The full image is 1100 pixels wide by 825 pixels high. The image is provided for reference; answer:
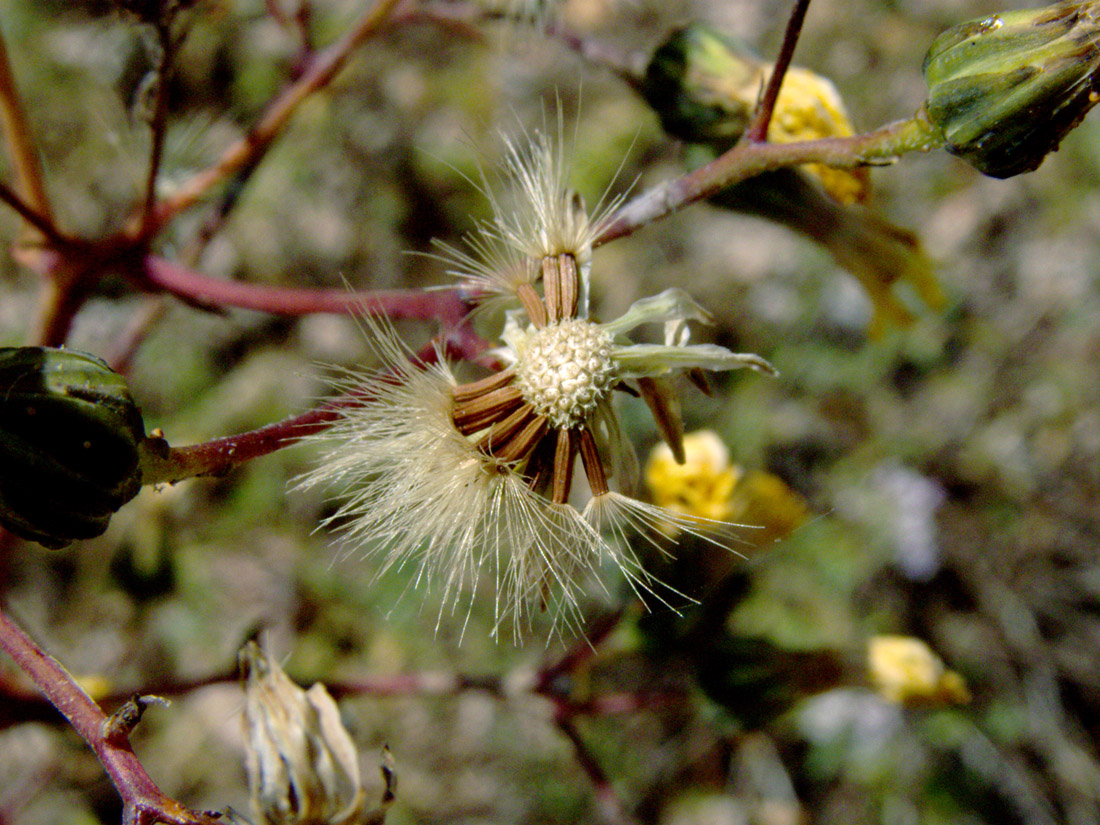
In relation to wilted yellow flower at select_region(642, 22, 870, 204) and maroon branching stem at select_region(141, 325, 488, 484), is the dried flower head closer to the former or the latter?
maroon branching stem at select_region(141, 325, 488, 484)

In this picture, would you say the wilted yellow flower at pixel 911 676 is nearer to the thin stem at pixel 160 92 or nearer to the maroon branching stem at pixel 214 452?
the maroon branching stem at pixel 214 452

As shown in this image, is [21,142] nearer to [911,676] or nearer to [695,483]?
[695,483]

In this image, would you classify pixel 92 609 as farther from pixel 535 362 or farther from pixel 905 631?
pixel 905 631

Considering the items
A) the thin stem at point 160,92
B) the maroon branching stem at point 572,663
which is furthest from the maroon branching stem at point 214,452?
the maroon branching stem at point 572,663

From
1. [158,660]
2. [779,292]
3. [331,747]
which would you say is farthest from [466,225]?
[331,747]

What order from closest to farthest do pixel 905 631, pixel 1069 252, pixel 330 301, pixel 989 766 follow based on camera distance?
pixel 330 301, pixel 989 766, pixel 905 631, pixel 1069 252
